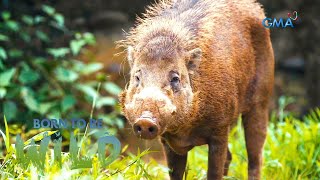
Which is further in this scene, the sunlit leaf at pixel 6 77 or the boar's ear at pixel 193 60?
the sunlit leaf at pixel 6 77

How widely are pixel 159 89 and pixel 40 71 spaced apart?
4.46 m

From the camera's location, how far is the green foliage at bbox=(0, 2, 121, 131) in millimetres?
8031

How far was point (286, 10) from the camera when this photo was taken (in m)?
10.2

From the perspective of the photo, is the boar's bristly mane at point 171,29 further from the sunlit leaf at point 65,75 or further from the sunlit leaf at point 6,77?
the sunlit leaf at point 65,75

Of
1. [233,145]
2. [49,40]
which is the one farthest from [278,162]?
[49,40]

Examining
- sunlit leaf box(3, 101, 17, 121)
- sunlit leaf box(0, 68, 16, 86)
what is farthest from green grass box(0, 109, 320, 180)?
sunlit leaf box(0, 68, 16, 86)

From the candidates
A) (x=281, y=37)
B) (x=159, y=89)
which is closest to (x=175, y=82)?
(x=159, y=89)

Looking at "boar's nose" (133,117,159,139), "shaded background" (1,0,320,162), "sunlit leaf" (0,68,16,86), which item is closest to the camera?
"boar's nose" (133,117,159,139)

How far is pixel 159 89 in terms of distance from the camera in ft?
14.3

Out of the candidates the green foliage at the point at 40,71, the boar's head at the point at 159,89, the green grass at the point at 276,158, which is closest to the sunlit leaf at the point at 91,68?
the green foliage at the point at 40,71

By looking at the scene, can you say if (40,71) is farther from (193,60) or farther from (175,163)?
(193,60)

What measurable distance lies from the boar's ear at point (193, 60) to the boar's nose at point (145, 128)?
838mm

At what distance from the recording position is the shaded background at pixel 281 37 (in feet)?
33.2

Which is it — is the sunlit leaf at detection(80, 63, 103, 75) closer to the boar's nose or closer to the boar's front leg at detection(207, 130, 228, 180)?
the boar's front leg at detection(207, 130, 228, 180)
